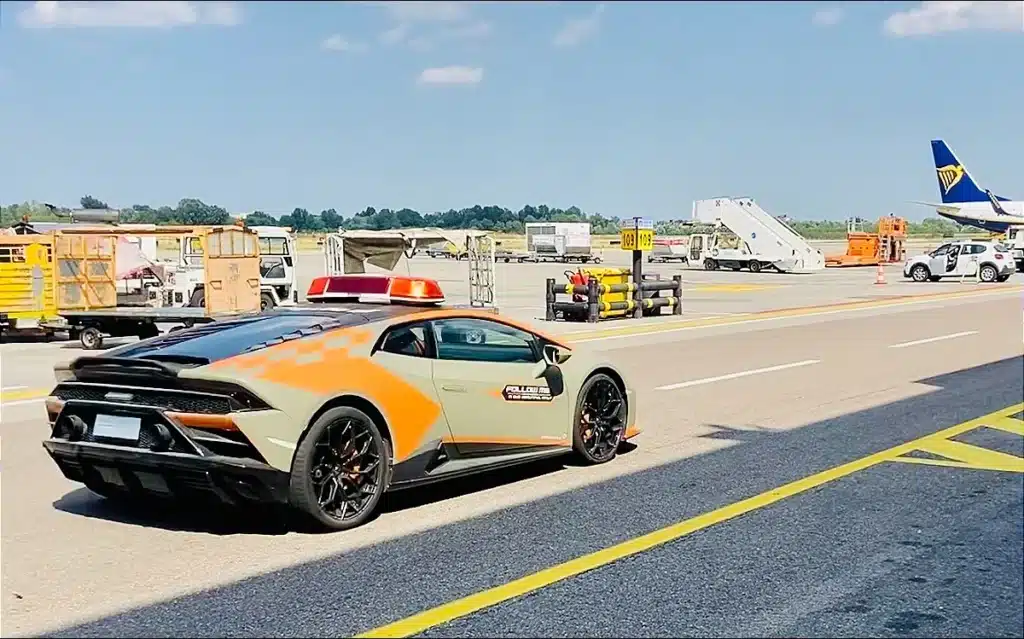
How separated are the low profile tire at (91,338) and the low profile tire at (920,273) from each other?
34436 mm

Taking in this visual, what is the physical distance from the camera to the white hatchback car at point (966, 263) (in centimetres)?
4197

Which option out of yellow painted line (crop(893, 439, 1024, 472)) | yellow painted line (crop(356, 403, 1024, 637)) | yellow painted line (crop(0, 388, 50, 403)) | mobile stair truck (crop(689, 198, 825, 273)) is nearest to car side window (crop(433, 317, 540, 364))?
yellow painted line (crop(356, 403, 1024, 637))

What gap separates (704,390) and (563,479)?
5278 millimetres

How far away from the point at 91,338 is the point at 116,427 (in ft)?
43.6

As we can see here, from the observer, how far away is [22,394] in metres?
12.9

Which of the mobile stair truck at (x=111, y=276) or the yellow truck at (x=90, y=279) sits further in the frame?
the yellow truck at (x=90, y=279)

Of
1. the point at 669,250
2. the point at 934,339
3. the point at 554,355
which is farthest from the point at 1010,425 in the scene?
the point at 669,250

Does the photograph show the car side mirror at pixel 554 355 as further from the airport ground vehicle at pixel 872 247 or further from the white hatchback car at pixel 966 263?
the airport ground vehicle at pixel 872 247

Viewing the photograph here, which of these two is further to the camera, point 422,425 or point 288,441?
point 422,425

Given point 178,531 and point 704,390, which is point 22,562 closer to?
point 178,531

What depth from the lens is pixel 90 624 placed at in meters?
4.82

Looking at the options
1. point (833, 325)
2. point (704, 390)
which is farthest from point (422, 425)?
point (833, 325)

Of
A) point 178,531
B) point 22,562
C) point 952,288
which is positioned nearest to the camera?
point 22,562

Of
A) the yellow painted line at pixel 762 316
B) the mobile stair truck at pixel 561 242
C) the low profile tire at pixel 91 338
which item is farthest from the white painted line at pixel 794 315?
the mobile stair truck at pixel 561 242
